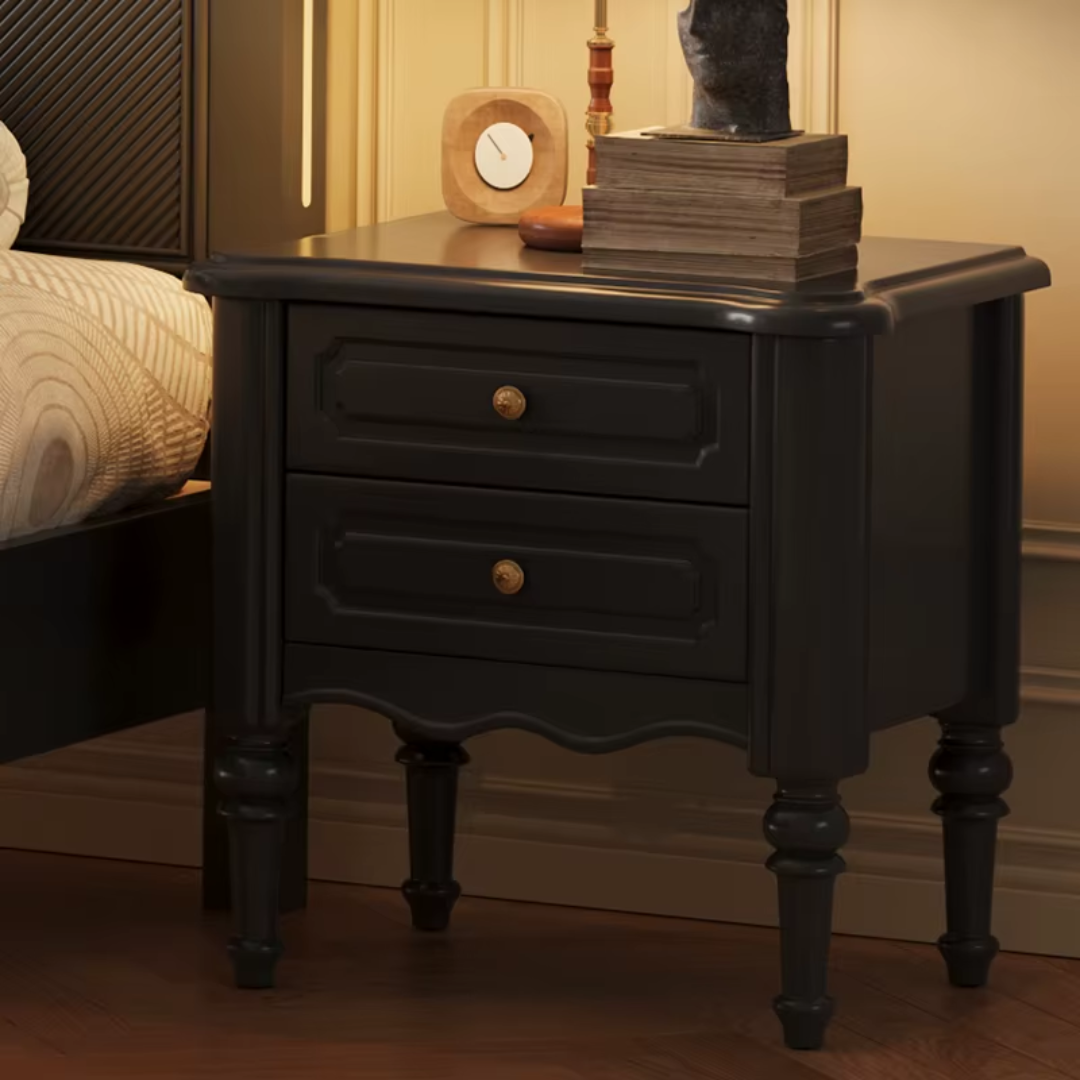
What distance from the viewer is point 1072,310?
2361 mm

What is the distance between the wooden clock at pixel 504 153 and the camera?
2371mm

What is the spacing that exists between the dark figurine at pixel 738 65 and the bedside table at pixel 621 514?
0.17m

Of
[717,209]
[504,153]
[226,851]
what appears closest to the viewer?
[717,209]

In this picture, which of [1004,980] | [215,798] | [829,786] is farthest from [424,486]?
[1004,980]

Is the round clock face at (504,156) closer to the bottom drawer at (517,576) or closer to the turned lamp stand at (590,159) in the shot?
the turned lamp stand at (590,159)

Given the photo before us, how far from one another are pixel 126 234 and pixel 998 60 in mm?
915

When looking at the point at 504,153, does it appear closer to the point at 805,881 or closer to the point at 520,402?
Answer: the point at 520,402

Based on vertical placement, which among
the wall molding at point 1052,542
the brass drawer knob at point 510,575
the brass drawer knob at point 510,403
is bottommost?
the brass drawer knob at point 510,575

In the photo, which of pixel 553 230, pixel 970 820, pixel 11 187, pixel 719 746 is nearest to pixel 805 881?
pixel 970 820

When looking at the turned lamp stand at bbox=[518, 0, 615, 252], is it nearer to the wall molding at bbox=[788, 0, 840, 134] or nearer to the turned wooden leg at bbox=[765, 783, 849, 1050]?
the wall molding at bbox=[788, 0, 840, 134]

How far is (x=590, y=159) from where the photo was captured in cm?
227

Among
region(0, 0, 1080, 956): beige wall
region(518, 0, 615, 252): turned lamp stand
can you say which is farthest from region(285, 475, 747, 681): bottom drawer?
region(0, 0, 1080, 956): beige wall

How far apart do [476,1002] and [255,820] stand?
27 cm

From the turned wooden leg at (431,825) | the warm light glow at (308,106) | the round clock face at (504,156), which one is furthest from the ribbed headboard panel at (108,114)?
the turned wooden leg at (431,825)
